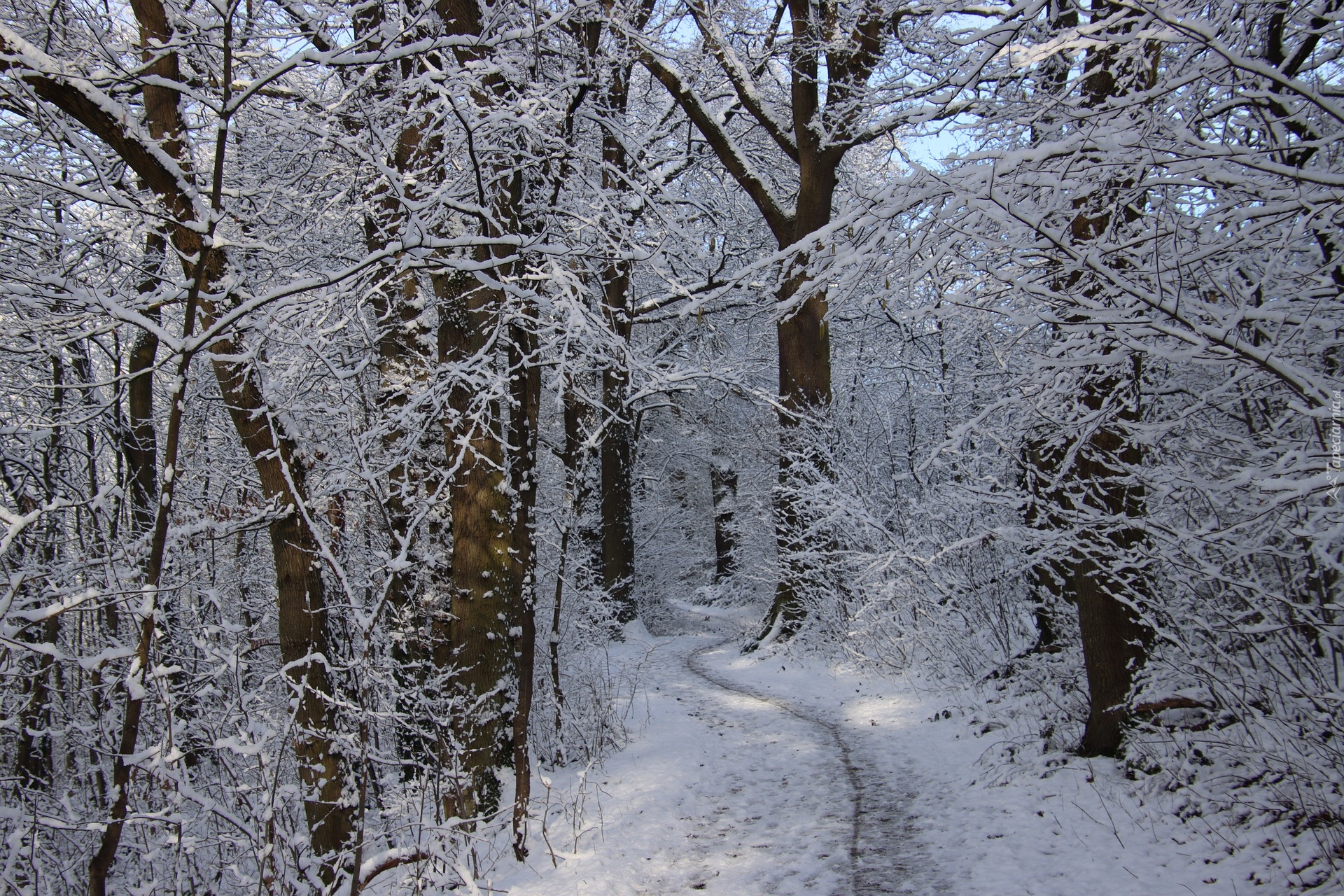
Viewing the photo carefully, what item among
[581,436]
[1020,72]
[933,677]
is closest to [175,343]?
[1020,72]

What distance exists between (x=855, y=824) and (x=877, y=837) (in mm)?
281

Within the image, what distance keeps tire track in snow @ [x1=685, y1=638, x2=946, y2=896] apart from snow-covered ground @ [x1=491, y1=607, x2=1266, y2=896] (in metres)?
0.01

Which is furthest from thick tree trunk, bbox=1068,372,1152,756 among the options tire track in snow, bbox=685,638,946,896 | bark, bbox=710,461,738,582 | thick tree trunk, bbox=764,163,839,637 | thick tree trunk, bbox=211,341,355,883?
bark, bbox=710,461,738,582

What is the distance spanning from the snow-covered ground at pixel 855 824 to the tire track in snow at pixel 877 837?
1 cm

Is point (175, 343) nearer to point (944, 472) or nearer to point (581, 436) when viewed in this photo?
point (581, 436)

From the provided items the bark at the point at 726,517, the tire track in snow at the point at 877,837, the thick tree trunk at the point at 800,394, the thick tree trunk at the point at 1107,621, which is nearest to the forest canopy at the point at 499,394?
the thick tree trunk at the point at 1107,621

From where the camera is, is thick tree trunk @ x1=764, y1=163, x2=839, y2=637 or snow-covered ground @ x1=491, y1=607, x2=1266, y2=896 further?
thick tree trunk @ x1=764, y1=163, x2=839, y2=637

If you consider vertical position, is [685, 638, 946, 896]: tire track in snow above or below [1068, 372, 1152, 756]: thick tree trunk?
below

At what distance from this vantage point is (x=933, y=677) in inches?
354

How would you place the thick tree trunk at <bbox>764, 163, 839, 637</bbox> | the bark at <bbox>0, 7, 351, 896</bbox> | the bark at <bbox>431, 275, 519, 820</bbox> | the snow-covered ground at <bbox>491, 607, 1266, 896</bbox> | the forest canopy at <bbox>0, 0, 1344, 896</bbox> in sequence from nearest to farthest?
the forest canopy at <bbox>0, 0, 1344, 896</bbox> < the bark at <bbox>0, 7, 351, 896</bbox> < the snow-covered ground at <bbox>491, 607, 1266, 896</bbox> < the bark at <bbox>431, 275, 519, 820</bbox> < the thick tree trunk at <bbox>764, 163, 839, 637</bbox>

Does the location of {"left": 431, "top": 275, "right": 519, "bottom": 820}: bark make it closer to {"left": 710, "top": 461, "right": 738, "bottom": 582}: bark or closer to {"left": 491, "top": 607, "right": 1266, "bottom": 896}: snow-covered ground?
{"left": 491, "top": 607, "right": 1266, "bottom": 896}: snow-covered ground

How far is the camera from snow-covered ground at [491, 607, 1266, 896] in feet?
14.0

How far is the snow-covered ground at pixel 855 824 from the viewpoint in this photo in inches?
168

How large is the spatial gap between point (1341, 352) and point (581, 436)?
655cm
